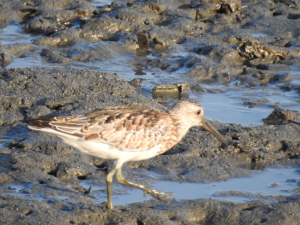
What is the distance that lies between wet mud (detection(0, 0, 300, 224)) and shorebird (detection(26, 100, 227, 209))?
0.57 metres

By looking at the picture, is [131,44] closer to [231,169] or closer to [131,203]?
[231,169]

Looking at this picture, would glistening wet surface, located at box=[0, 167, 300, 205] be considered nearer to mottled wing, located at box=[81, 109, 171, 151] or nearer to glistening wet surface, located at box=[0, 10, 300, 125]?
mottled wing, located at box=[81, 109, 171, 151]

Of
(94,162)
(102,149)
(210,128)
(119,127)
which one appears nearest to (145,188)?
(102,149)

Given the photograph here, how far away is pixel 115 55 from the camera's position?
38.4 ft

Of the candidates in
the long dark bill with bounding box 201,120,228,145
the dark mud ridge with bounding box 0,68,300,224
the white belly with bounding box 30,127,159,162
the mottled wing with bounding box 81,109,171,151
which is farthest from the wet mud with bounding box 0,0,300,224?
the mottled wing with bounding box 81,109,171,151

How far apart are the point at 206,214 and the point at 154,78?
510 centimetres

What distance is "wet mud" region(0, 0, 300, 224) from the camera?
6180 millimetres

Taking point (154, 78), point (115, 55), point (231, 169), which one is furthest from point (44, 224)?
point (115, 55)

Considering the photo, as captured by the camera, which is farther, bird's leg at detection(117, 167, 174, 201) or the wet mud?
bird's leg at detection(117, 167, 174, 201)

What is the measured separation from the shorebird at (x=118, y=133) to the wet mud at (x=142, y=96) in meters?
0.57

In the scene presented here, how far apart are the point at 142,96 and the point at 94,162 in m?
2.33

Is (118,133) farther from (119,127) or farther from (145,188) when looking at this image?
(145,188)

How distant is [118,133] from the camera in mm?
6332

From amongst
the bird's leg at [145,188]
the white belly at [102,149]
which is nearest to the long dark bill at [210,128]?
the white belly at [102,149]
